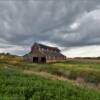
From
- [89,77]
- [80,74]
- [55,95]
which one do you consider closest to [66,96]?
[55,95]

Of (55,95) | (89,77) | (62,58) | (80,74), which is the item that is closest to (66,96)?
(55,95)

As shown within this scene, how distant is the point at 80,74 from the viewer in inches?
1962

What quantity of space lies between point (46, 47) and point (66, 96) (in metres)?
83.4

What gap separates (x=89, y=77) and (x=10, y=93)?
25213 millimetres

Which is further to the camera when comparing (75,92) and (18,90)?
(75,92)

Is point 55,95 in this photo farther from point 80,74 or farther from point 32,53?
point 32,53

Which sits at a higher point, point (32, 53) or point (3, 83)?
point (32, 53)

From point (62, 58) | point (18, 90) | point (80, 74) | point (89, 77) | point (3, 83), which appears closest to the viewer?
point (18, 90)

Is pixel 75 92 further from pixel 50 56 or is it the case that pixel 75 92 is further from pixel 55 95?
pixel 50 56

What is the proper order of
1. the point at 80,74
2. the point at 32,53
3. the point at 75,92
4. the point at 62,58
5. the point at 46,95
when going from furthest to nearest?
the point at 62,58, the point at 32,53, the point at 80,74, the point at 75,92, the point at 46,95

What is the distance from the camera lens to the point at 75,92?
26094 millimetres

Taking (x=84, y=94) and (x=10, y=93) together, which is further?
(x=84, y=94)

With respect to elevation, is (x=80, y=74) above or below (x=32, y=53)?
below

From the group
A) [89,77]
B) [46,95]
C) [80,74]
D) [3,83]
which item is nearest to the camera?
[46,95]
